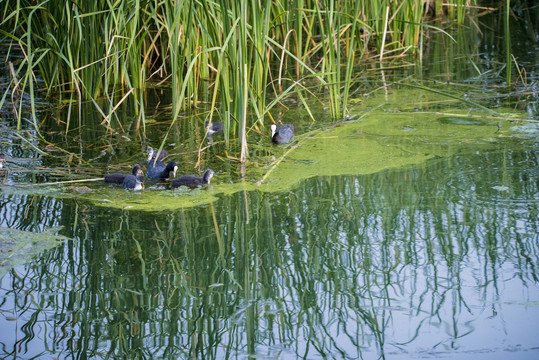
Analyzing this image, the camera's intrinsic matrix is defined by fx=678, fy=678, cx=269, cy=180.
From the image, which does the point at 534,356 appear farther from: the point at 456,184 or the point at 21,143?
the point at 21,143

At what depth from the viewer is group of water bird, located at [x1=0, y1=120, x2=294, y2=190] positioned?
14.2 ft

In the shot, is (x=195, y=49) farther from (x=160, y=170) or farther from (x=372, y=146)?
(x=372, y=146)

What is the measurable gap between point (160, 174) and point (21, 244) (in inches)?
46.6

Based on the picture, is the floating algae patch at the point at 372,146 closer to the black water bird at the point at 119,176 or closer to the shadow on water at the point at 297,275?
the shadow on water at the point at 297,275

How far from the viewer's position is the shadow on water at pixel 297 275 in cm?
274

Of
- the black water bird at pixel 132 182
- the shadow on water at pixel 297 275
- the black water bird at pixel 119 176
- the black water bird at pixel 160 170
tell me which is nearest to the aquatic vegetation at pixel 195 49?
the black water bird at pixel 160 170

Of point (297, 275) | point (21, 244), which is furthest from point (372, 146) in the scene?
point (21, 244)

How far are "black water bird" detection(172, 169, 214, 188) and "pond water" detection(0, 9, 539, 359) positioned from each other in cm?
6

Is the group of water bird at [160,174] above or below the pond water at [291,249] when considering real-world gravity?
above

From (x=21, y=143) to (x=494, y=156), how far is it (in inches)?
143

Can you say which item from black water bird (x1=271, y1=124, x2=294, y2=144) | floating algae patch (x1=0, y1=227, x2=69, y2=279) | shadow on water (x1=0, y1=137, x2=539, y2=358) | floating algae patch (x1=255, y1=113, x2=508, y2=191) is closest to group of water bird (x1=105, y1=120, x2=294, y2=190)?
black water bird (x1=271, y1=124, x2=294, y2=144)

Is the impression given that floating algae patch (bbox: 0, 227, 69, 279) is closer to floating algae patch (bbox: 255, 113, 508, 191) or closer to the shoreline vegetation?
the shoreline vegetation

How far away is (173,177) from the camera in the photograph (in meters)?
4.58

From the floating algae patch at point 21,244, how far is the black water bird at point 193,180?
846mm
